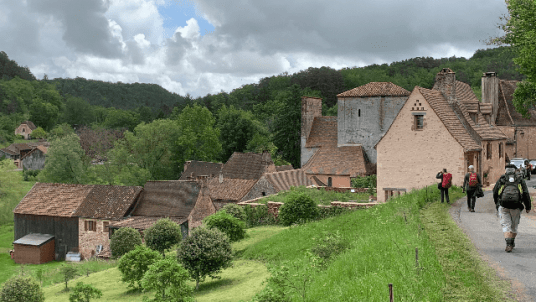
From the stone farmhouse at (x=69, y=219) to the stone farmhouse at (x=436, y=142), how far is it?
26.3 metres

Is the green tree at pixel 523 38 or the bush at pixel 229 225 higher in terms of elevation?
the green tree at pixel 523 38

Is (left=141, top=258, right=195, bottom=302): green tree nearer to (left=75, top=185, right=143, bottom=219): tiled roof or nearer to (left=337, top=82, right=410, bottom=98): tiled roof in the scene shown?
(left=75, top=185, right=143, bottom=219): tiled roof

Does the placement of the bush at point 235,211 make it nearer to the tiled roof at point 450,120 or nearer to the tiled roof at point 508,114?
the tiled roof at point 450,120

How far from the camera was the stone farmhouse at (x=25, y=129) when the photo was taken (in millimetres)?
138250

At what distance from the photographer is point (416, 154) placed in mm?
30516

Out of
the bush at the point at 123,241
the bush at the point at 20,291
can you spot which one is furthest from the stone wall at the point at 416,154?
the bush at the point at 20,291

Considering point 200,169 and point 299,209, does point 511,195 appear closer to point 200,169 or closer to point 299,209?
point 299,209

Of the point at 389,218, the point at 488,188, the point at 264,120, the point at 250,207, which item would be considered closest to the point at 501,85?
the point at 488,188

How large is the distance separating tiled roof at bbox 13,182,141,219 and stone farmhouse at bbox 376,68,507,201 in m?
25.9

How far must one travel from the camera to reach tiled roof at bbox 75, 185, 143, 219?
4691 centimetres

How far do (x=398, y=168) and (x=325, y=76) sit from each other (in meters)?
79.6

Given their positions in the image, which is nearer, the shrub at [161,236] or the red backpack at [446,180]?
the red backpack at [446,180]

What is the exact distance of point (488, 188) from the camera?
97.0 ft

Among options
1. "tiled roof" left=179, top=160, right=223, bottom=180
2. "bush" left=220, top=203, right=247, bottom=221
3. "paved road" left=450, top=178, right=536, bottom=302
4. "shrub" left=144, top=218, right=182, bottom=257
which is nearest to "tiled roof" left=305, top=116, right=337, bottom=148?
"tiled roof" left=179, top=160, right=223, bottom=180
